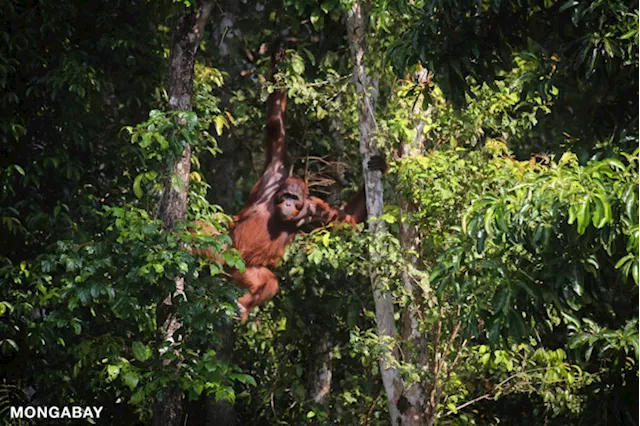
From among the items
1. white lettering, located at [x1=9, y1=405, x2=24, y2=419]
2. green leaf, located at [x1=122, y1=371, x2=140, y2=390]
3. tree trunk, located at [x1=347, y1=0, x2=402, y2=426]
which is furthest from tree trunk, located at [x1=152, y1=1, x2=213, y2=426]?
white lettering, located at [x1=9, y1=405, x2=24, y2=419]

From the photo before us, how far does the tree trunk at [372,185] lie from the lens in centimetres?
601

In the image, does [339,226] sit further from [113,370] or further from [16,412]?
[16,412]

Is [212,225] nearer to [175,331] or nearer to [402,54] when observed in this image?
[175,331]

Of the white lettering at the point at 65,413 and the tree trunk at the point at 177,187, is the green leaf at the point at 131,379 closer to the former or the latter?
the tree trunk at the point at 177,187

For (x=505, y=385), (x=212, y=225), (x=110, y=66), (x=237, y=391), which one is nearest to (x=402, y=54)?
(x=212, y=225)

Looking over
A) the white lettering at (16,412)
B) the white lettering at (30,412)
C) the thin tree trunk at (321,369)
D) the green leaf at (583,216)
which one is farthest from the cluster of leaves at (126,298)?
the green leaf at (583,216)

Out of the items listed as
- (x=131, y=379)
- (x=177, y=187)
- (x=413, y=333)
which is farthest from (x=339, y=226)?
(x=131, y=379)

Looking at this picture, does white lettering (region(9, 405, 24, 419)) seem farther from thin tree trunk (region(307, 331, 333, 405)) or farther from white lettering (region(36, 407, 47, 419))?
thin tree trunk (region(307, 331, 333, 405))

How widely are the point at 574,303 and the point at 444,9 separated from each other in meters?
1.49

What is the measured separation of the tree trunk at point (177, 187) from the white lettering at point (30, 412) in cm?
125

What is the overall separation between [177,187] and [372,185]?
123cm

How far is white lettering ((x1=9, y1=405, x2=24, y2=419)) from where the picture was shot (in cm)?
639

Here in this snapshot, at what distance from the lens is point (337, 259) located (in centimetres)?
593

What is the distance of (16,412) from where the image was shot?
6469 mm
